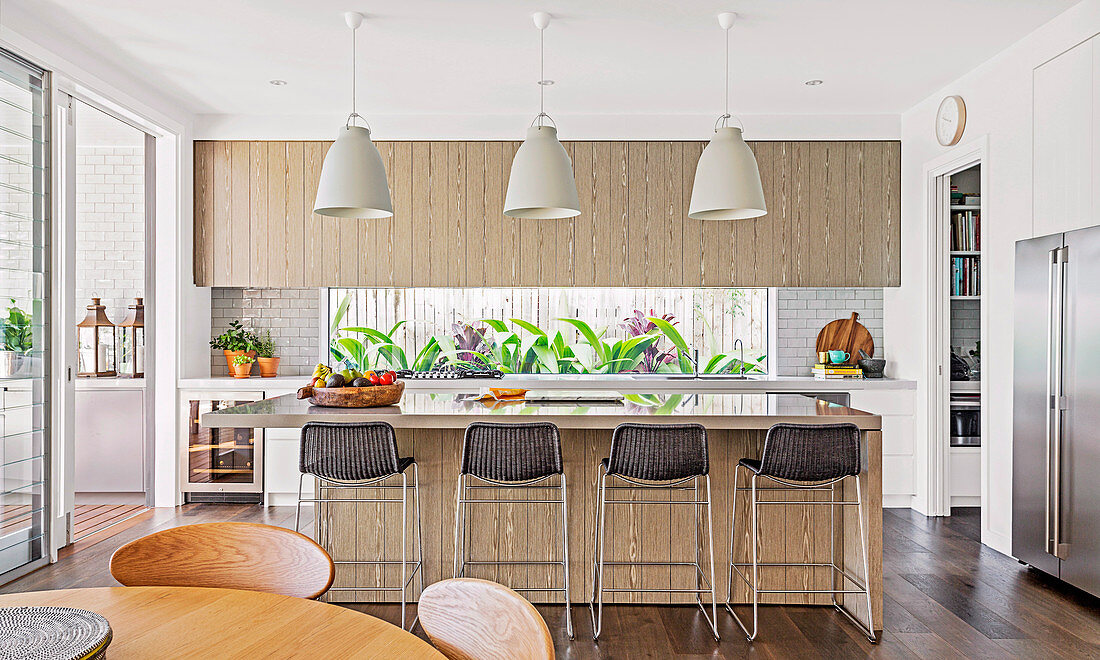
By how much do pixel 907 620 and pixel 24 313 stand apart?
14.9 feet

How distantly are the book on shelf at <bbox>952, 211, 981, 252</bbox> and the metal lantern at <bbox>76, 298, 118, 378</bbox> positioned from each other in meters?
6.18

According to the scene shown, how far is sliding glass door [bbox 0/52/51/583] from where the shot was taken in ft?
12.6

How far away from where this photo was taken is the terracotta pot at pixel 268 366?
19.3ft

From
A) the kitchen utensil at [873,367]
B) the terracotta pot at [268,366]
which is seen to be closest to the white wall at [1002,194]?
the kitchen utensil at [873,367]

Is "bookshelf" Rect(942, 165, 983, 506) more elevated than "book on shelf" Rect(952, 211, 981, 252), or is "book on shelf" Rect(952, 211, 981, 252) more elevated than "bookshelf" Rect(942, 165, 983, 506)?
"book on shelf" Rect(952, 211, 981, 252)

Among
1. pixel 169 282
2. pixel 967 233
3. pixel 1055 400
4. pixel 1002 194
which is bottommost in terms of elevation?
pixel 1055 400

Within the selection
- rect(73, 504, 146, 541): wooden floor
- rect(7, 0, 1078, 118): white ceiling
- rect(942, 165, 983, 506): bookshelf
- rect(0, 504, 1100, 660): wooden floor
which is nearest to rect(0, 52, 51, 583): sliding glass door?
rect(0, 504, 1100, 660): wooden floor

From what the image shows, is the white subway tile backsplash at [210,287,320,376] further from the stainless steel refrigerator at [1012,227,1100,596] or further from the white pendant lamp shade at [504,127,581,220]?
the stainless steel refrigerator at [1012,227,1100,596]

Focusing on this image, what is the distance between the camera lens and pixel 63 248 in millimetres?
4234

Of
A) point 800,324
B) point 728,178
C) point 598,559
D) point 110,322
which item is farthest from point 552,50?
point 110,322

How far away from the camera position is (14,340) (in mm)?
3889

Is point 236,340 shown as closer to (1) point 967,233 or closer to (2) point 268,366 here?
(2) point 268,366

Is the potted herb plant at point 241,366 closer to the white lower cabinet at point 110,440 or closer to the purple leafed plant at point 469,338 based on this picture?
the white lower cabinet at point 110,440

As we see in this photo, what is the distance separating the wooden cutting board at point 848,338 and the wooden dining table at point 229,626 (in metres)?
5.32
